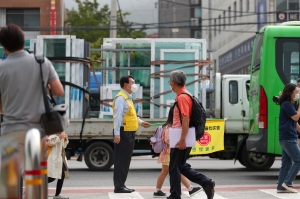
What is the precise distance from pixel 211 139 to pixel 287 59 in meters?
2.70

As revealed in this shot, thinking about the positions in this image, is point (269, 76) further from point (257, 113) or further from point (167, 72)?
point (167, 72)

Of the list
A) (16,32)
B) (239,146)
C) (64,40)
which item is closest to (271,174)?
(239,146)

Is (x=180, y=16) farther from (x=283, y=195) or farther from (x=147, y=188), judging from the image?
(x=283, y=195)

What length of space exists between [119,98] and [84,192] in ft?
5.94

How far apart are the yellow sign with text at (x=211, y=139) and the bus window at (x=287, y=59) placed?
2.39 meters

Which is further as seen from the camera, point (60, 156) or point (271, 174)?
point (271, 174)

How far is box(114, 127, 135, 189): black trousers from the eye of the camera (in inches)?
505

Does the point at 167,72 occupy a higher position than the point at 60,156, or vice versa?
the point at 167,72

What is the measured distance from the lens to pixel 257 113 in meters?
16.5

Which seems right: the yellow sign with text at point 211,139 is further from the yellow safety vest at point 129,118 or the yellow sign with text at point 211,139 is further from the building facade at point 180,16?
the building facade at point 180,16

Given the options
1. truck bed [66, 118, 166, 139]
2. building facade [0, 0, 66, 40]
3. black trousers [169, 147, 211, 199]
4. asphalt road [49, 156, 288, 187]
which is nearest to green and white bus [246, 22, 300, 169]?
asphalt road [49, 156, 288, 187]

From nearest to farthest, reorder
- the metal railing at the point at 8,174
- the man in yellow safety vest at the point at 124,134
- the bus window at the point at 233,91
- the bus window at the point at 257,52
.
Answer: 1. the metal railing at the point at 8,174
2. the man in yellow safety vest at the point at 124,134
3. the bus window at the point at 257,52
4. the bus window at the point at 233,91

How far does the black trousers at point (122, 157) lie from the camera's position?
42.1 ft

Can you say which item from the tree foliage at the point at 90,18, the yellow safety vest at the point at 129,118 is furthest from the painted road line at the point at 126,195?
the tree foliage at the point at 90,18
